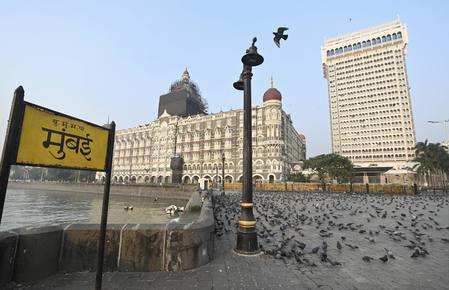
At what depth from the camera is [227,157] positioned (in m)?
64.3

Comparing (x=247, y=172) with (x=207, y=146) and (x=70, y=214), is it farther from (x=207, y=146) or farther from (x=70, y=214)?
(x=207, y=146)

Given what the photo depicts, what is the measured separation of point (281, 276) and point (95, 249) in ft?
9.44

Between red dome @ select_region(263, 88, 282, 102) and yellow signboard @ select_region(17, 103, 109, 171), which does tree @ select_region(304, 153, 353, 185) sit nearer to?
red dome @ select_region(263, 88, 282, 102)

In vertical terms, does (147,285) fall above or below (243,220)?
below

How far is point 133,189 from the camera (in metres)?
53.6

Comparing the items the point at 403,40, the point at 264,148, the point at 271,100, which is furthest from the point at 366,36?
the point at 264,148

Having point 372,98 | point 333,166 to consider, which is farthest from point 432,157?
point 372,98

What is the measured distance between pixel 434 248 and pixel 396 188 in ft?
99.7

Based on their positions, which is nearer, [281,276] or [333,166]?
[281,276]

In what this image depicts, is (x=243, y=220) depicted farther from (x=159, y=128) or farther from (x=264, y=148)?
(x=159, y=128)

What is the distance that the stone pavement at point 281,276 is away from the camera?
3498 millimetres

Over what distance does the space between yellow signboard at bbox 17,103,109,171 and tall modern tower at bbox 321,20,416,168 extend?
108m

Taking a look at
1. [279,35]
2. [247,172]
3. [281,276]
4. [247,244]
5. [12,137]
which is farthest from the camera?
[279,35]

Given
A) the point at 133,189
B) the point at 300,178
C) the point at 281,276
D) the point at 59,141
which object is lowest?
the point at 281,276
